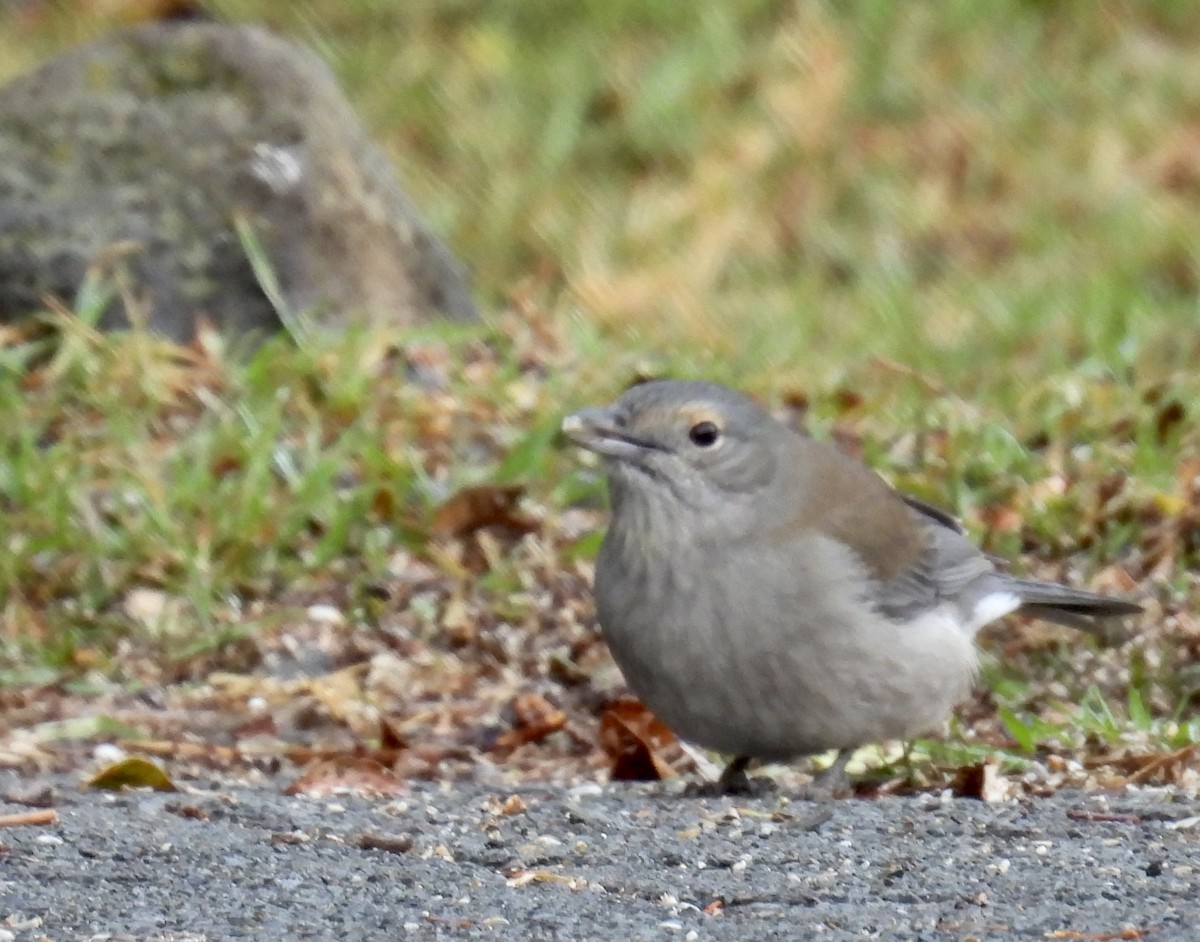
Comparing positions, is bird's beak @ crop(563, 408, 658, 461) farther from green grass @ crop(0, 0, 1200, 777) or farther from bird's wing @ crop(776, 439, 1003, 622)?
green grass @ crop(0, 0, 1200, 777)

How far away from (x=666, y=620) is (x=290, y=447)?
8.25ft

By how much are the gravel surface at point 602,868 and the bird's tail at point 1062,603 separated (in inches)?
41.5

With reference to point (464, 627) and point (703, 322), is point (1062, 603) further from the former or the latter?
point (703, 322)

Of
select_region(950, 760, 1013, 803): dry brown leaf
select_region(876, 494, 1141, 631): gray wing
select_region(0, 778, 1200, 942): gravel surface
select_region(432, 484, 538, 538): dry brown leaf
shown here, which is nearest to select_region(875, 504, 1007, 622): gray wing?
select_region(876, 494, 1141, 631): gray wing

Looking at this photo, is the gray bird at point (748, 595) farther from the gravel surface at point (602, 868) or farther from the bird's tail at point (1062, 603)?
the bird's tail at point (1062, 603)

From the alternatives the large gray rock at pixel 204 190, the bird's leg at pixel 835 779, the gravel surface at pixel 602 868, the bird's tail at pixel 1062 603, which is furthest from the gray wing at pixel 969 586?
the large gray rock at pixel 204 190

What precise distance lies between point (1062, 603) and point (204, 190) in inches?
145

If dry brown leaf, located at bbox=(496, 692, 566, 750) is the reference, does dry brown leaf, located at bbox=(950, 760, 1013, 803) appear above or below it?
below

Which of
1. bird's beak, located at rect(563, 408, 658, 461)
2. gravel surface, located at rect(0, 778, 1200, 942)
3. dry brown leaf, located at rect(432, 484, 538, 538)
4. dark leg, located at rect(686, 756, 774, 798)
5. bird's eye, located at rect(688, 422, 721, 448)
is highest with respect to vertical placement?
dry brown leaf, located at rect(432, 484, 538, 538)

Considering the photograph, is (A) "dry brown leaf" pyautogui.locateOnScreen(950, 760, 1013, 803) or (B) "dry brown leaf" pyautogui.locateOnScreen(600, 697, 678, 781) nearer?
(A) "dry brown leaf" pyautogui.locateOnScreen(950, 760, 1013, 803)

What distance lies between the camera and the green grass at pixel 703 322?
6996 millimetres

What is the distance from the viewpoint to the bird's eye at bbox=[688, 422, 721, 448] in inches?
215

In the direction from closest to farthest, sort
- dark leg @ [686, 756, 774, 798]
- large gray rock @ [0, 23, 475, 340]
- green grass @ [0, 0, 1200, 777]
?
1. dark leg @ [686, 756, 774, 798]
2. green grass @ [0, 0, 1200, 777]
3. large gray rock @ [0, 23, 475, 340]

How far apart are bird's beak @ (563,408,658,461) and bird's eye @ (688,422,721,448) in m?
0.10
